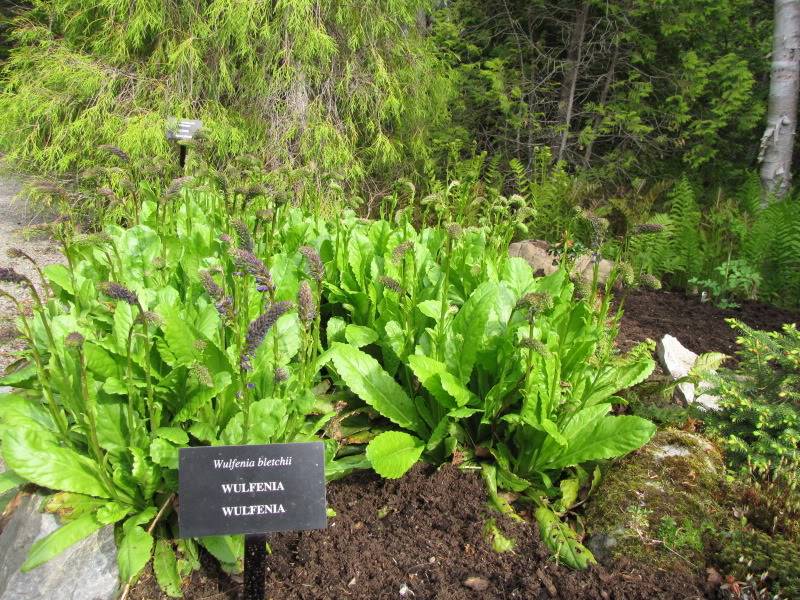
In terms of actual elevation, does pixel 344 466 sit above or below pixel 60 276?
below

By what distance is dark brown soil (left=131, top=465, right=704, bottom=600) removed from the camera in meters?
1.94

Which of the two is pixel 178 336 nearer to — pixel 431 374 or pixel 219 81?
pixel 431 374

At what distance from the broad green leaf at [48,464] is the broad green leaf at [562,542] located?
145cm

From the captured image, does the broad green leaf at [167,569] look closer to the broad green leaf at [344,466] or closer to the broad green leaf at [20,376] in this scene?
the broad green leaf at [344,466]

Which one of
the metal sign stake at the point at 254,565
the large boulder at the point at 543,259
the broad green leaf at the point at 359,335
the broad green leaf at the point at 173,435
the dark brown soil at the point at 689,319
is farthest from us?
the large boulder at the point at 543,259

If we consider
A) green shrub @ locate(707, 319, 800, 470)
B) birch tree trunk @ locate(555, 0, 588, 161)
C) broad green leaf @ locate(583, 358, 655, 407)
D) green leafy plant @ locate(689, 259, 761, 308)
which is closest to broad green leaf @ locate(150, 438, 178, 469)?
broad green leaf @ locate(583, 358, 655, 407)

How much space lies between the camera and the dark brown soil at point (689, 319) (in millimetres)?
3682

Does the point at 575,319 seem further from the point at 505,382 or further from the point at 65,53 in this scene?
the point at 65,53

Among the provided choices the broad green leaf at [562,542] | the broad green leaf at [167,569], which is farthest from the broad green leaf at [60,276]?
the broad green leaf at [562,542]

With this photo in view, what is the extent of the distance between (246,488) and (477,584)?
2.62 ft

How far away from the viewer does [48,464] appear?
6.35 feet

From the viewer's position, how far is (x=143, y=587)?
1.95 meters

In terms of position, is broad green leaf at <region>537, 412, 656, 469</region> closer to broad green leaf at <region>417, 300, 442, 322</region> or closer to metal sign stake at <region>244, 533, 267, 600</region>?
broad green leaf at <region>417, 300, 442, 322</region>

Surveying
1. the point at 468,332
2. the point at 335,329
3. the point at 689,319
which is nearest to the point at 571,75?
the point at 689,319
